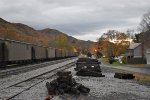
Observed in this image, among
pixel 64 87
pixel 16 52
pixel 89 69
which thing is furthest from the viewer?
pixel 16 52

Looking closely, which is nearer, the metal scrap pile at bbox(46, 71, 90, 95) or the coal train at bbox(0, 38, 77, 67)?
the metal scrap pile at bbox(46, 71, 90, 95)

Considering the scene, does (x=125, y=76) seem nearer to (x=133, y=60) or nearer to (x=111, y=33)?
(x=133, y=60)

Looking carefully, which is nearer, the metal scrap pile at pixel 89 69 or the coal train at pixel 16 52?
the metal scrap pile at pixel 89 69

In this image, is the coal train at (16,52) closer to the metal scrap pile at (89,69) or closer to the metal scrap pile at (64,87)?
the metal scrap pile at (89,69)

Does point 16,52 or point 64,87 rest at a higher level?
point 16,52

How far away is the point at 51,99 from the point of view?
15766 mm

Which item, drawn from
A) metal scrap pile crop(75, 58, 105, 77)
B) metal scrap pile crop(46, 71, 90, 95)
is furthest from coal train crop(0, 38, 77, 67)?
metal scrap pile crop(46, 71, 90, 95)

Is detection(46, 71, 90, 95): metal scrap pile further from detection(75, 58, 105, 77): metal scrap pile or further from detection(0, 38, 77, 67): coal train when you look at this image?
detection(0, 38, 77, 67): coal train

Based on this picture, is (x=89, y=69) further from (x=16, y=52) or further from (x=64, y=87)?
(x=64, y=87)

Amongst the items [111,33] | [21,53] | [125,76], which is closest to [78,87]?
[125,76]

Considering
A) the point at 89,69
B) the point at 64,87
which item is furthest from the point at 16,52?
the point at 64,87

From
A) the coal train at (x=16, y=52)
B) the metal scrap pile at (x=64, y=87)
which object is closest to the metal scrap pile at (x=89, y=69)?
the coal train at (x=16, y=52)

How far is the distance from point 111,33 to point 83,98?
14216 cm

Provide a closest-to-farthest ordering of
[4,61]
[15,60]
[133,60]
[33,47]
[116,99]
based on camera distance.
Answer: [116,99] → [4,61] → [15,60] → [33,47] → [133,60]
